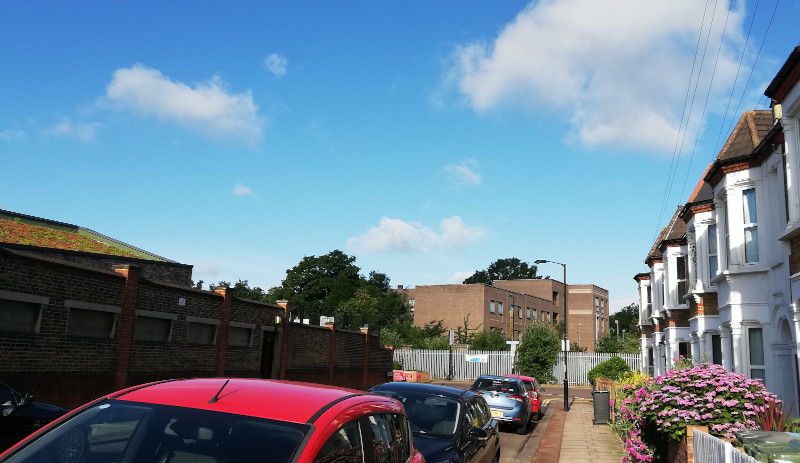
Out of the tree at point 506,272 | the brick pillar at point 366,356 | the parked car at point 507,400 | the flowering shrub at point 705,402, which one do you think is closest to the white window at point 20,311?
the parked car at point 507,400

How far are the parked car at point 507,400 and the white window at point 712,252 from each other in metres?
6.36

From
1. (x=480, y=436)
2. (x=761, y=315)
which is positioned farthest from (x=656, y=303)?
(x=480, y=436)

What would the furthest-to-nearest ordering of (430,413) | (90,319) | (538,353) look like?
1. (538,353)
2. (90,319)
3. (430,413)

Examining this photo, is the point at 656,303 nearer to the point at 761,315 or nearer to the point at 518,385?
the point at 518,385

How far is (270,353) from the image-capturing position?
2708 centimetres

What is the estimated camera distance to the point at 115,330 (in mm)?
17438

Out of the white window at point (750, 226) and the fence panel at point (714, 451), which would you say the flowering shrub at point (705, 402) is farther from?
the white window at point (750, 226)

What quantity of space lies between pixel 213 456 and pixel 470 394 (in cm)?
693

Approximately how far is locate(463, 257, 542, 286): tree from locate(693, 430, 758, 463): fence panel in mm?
147008

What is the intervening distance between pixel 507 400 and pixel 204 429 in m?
16.9

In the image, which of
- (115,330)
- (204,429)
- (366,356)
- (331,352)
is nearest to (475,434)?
(204,429)

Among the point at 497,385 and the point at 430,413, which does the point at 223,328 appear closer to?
the point at 497,385

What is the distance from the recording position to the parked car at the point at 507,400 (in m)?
19.2

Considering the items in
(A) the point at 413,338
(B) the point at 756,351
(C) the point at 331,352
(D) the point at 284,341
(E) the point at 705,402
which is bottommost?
(E) the point at 705,402
